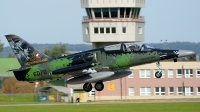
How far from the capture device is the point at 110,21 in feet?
403

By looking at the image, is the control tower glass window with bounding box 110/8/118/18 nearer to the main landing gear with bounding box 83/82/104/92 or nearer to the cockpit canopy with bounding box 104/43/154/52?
the main landing gear with bounding box 83/82/104/92

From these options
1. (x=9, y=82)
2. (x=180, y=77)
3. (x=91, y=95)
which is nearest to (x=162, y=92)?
(x=180, y=77)

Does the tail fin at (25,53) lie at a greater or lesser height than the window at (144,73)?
greater

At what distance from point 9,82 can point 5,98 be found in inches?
1137

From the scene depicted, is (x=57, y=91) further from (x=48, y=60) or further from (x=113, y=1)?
(x=48, y=60)

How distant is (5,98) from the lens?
106m

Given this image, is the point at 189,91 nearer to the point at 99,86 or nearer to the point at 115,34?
the point at 115,34

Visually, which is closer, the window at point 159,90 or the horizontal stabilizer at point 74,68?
the horizontal stabilizer at point 74,68

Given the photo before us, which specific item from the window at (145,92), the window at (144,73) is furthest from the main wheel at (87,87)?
the window at (145,92)

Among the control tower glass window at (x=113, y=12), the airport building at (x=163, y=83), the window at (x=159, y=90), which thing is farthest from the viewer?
the control tower glass window at (x=113, y=12)

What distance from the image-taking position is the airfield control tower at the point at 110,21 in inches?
4852

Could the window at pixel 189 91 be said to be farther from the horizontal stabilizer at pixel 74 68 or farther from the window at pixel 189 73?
the horizontal stabilizer at pixel 74 68

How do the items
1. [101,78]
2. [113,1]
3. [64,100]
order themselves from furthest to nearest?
[113,1]
[64,100]
[101,78]

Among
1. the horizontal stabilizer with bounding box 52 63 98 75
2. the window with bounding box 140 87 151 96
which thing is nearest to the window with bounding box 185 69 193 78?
Answer: the window with bounding box 140 87 151 96
